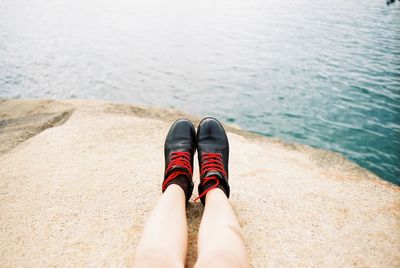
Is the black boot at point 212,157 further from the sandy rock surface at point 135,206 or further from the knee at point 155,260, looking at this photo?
the knee at point 155,260

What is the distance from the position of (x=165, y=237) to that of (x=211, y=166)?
0.93 metres

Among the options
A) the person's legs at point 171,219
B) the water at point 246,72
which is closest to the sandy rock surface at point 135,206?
the person's legs at point 171,219

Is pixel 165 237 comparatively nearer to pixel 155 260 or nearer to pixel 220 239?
pixel 155 260

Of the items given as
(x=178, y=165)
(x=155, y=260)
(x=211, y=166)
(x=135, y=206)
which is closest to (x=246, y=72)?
(x=211, y=166)

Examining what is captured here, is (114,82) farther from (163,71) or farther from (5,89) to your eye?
(5,89)

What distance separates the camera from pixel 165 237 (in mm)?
1791

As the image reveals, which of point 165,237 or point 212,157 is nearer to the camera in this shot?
point 165,237

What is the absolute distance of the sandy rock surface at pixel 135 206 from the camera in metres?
2.12

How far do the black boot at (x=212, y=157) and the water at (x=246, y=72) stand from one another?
3.31m

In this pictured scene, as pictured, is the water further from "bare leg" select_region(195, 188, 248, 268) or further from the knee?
the knee

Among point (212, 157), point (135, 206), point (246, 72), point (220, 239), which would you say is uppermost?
point (220, 239)

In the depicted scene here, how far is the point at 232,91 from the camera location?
832 cm

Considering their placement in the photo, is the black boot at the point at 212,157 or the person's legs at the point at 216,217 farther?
the black boot at the point at 212,157

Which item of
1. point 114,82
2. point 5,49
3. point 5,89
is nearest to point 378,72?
point 114,82
